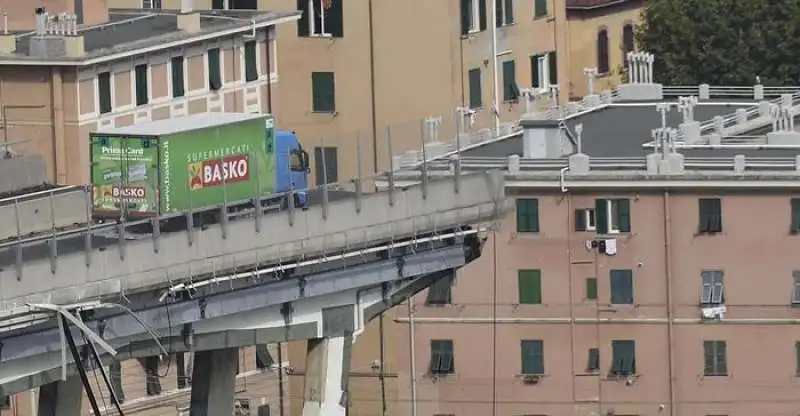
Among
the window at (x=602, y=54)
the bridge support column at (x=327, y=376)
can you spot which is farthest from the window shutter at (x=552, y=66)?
the bridge support column at (x=327, y=376)

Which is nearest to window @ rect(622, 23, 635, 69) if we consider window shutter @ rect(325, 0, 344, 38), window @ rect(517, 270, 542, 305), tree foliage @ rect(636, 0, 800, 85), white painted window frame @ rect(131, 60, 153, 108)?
tree foliage @ rect(636, 0, 800, 85)

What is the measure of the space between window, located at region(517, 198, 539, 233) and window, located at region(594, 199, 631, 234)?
162 cm

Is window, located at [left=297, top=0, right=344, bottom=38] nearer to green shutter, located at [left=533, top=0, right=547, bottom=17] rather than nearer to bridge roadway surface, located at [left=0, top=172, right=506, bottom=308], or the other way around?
green shutter, located at [left=533, top=0, right=547, bottom=17]

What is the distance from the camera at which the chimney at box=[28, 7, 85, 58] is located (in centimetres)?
11156

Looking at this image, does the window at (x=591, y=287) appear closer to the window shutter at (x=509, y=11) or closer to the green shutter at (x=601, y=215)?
the green shutter at (x=601, y=215)

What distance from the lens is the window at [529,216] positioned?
112688 millimetres

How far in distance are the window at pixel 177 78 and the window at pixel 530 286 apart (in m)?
11.0

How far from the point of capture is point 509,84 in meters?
134

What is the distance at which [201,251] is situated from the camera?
84.9m

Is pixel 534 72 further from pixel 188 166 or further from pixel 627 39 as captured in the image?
pixel 188 166

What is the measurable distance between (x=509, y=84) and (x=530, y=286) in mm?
22388

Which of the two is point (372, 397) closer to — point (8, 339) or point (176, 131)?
point (176, 131)

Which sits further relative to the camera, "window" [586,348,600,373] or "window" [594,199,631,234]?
"window" [586,348,600,373]

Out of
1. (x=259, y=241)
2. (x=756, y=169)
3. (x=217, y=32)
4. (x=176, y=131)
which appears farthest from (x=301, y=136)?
(x=259, y=241)
